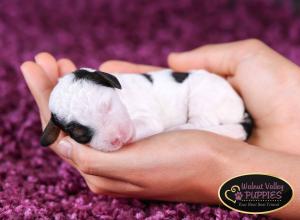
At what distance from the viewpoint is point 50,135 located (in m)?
2.21

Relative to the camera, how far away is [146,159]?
2141 mm

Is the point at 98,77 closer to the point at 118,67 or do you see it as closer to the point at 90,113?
the point at 90,113

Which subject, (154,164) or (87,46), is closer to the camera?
(154,164)

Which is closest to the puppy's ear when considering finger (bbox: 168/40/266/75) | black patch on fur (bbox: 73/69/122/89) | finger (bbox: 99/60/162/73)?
black patch on fur (bbox: 73/69/122/89)

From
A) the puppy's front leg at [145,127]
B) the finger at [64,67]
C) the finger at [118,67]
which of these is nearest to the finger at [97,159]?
the puppy's front leg at [145,127]

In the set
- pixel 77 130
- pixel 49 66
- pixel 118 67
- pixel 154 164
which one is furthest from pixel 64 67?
pixel 154 164

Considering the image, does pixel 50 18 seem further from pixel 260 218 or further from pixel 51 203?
pixel 260 218

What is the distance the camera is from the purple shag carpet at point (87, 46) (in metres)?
2.32

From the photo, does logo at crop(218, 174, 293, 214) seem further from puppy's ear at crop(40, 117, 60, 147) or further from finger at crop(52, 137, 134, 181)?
puppy's ear at crop(40, 117, 60, 147)

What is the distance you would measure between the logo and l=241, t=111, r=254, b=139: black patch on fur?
0.43m

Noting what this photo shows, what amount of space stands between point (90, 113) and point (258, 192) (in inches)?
31.0

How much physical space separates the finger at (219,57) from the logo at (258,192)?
0.88 metres

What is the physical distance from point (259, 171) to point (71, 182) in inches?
37.7

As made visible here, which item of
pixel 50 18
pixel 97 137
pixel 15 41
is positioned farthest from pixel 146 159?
pixel 50 18
